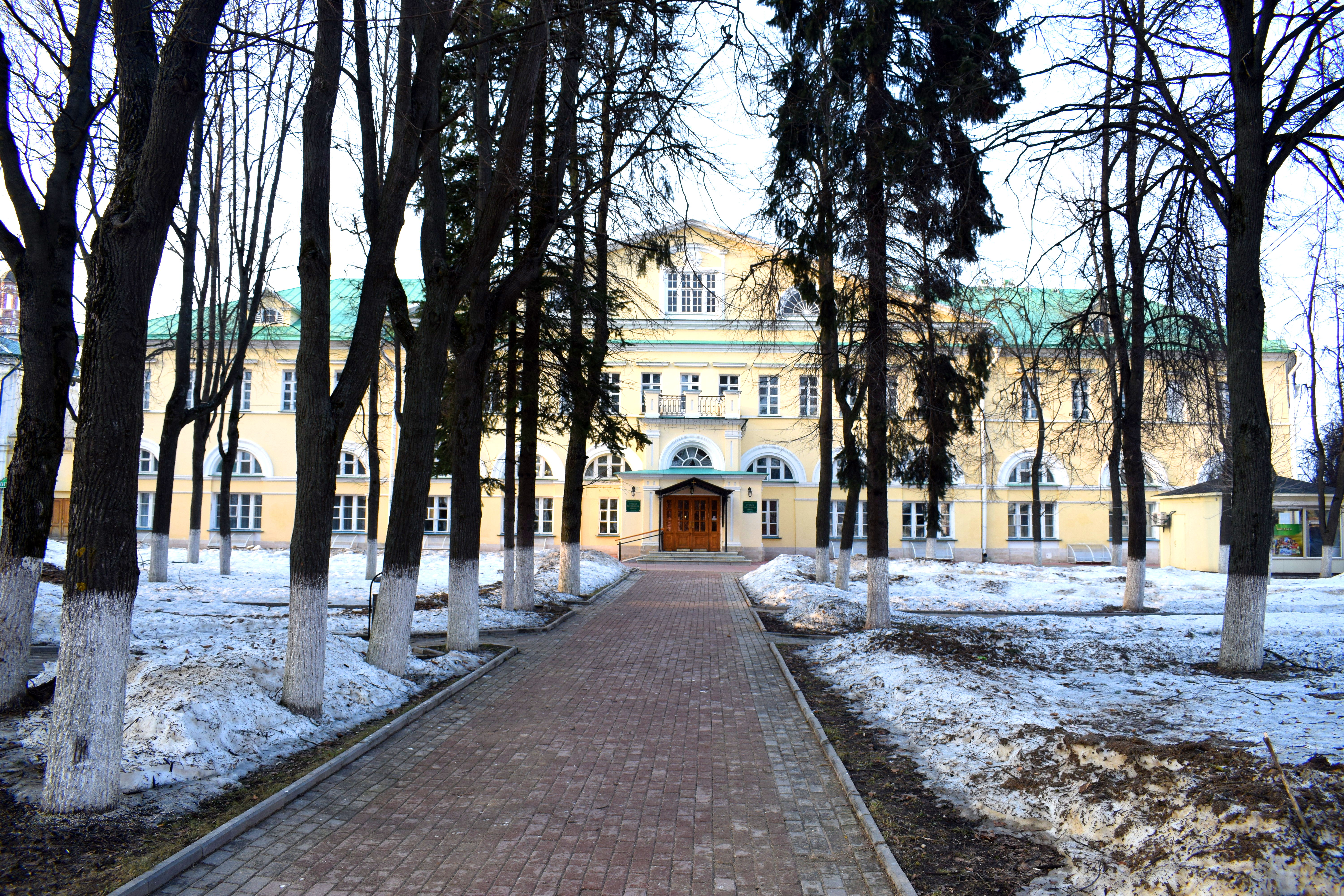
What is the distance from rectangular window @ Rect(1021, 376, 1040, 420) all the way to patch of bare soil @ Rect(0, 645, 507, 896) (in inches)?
656

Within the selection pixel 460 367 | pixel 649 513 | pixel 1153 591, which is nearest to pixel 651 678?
pixel 460 367

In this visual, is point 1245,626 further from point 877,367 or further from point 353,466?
point 353,466

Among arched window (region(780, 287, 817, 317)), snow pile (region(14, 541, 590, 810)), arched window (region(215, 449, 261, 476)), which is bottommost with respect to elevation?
snow pile (region(14, 541, 590, 810))

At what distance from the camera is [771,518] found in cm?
3569

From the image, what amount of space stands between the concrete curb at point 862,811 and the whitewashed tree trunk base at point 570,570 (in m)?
Answer: 10.1

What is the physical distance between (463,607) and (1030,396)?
13979 millimetres

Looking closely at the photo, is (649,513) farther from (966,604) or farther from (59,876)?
(59,876)

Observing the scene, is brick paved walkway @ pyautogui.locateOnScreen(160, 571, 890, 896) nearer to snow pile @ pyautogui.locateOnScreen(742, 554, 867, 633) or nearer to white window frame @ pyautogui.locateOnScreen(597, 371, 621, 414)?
snow pile @ pyautogui.locateOnScreen(742, 554, 867, 633)

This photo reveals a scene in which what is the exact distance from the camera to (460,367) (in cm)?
1073

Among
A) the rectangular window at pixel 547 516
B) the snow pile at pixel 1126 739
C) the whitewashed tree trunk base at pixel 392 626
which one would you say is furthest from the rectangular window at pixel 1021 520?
the whitewashed tree trunk base at pixel 392 626

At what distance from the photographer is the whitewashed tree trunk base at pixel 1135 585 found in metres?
16.3

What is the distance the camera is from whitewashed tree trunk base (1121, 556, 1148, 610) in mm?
16281

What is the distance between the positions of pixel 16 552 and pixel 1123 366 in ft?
55.2

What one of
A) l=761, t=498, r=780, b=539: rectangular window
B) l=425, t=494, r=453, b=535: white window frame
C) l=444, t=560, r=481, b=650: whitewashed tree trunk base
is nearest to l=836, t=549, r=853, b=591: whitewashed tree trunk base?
l=444, t=560, r=481, b=650: whitewashed tree trunk base
